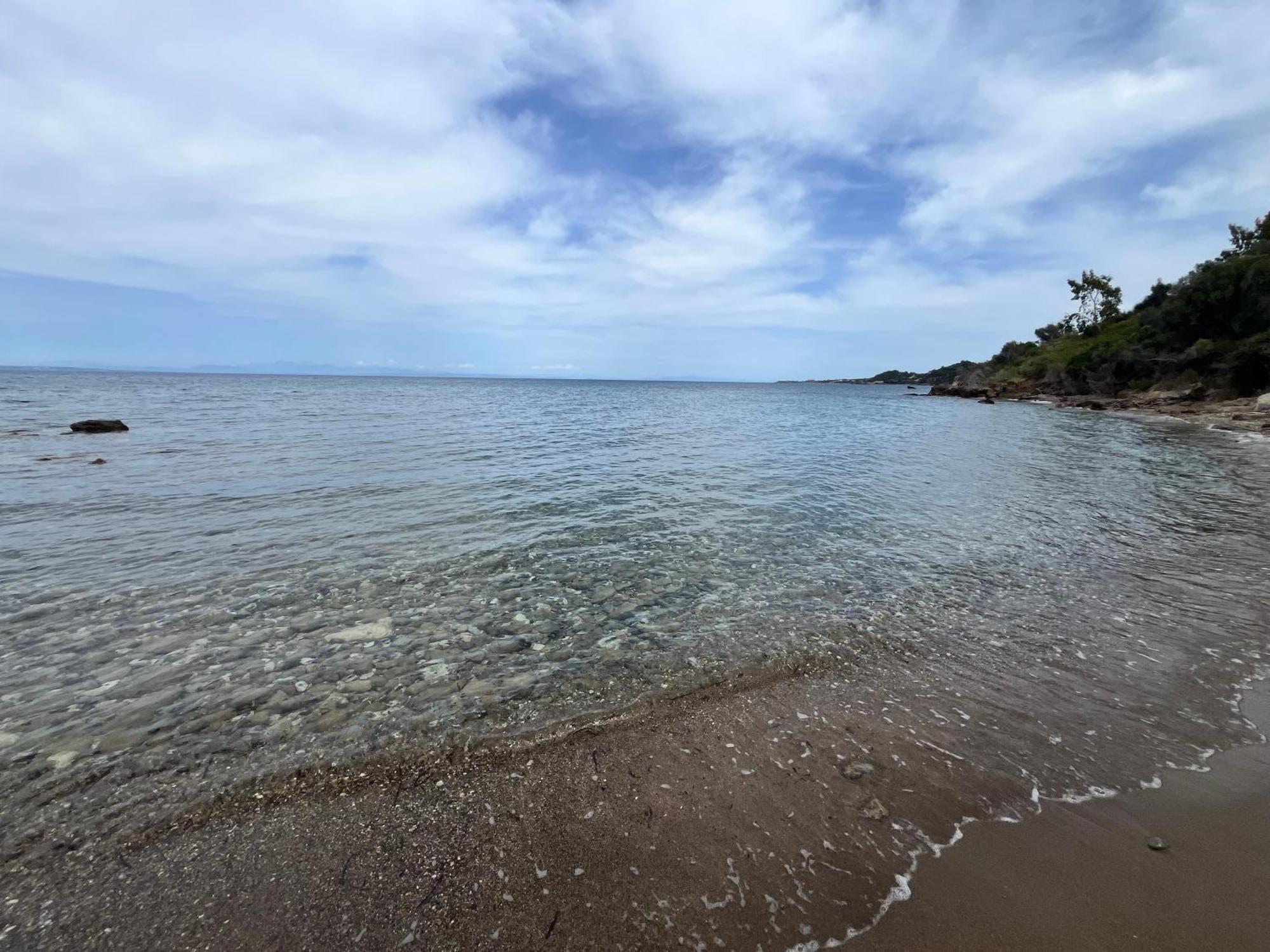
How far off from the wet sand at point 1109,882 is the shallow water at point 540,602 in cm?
52

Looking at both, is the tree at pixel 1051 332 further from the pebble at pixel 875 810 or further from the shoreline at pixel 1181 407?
the pebble at pixel 875 810

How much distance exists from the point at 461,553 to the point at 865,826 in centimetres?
822

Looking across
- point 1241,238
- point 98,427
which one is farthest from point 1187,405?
point 98,427

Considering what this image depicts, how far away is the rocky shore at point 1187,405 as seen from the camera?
3864 cm

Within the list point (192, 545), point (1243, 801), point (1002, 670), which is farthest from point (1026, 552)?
point (192, 545)

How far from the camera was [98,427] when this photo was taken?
28.4 m

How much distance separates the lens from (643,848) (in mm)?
3910

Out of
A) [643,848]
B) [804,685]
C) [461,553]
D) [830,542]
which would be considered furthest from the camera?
[830,542]

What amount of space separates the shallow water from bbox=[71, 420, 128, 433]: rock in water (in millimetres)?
10743

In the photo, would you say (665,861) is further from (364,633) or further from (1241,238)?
(1241,238)

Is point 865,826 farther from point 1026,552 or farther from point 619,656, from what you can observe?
point 1026,552

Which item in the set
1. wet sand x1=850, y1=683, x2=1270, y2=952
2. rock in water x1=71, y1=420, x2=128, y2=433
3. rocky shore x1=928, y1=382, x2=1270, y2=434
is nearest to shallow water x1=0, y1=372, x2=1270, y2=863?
wet sand x1=850, y1=683, x2=1270, y2=952

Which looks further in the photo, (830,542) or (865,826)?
(830,542)

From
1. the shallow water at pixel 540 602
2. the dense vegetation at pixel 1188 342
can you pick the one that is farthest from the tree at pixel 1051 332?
the shallow water at pixel 540 602
